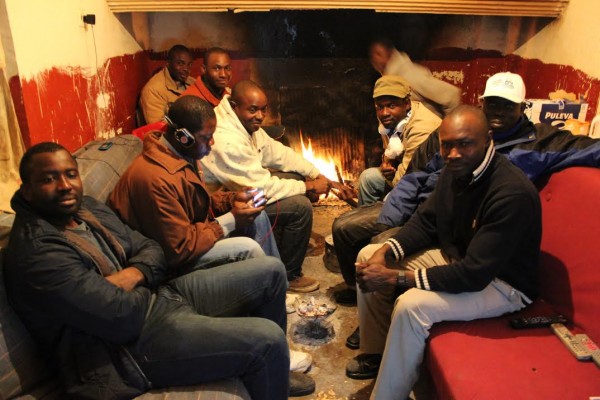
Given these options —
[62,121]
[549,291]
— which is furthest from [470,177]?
[62,121]

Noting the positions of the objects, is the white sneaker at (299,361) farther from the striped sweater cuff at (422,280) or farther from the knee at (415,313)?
the striped sweater cuff at (422,280)

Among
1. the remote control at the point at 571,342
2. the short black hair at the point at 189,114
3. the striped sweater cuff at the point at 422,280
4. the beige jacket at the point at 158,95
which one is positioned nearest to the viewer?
the remote control at the point at 571,342

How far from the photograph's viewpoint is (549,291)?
2.28 meters

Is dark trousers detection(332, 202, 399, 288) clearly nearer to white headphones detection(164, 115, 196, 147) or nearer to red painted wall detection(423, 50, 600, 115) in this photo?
white headphones detection(164, 115, 196, 147)

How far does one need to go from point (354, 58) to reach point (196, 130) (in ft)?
9.66

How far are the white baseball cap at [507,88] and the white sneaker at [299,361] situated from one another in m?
1.81

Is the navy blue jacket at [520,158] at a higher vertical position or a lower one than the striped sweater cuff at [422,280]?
higher

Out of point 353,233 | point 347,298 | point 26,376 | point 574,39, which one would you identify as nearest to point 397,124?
point 353,233

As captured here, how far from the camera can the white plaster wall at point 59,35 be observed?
2.55 m

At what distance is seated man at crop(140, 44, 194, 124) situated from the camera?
4.37m

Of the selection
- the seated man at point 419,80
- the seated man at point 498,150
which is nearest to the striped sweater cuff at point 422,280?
the seated man at point 498,150

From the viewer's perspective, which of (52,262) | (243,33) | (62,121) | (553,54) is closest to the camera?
(52,262)

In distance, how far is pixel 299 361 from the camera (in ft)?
8.50

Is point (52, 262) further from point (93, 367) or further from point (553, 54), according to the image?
point (553, 54)
